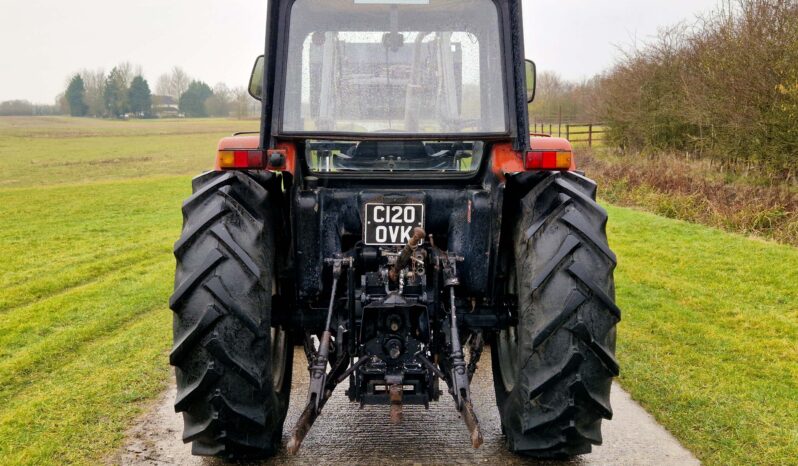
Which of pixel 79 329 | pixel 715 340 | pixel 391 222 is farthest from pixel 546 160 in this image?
pixel 79 329

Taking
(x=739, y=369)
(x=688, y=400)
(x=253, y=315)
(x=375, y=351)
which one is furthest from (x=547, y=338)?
(x=739, y=369)

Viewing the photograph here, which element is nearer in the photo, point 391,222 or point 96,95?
point 391,222

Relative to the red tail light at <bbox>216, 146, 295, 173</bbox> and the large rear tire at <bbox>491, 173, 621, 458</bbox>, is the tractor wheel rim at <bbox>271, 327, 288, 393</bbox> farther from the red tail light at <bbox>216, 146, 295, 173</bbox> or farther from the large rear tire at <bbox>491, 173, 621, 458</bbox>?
the large rear tire at <bbox>491, 173, 621, 458</bbox>

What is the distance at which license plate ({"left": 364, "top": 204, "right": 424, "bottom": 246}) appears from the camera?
4.11 meters

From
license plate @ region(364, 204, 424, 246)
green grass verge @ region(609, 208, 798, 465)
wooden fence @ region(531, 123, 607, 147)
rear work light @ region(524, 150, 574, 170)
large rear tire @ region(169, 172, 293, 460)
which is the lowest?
green grass verge @ region(609, 208, 798, 465)

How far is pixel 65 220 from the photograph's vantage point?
53.3 feet

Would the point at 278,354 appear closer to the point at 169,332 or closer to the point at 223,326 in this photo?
the point at 223,326

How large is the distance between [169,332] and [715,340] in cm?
488

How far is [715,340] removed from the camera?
6891 mm

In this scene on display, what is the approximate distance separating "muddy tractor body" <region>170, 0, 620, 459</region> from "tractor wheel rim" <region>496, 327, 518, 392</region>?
20mm

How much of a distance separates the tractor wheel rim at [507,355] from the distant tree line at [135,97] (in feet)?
282

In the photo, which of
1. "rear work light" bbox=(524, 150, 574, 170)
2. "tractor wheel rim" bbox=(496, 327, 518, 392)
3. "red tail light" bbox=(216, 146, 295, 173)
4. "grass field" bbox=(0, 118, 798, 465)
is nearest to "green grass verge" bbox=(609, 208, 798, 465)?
"grass field" bbox=(0, 118, 798, 465)

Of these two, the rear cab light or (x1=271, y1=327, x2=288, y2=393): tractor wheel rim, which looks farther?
(x1=271, y1=327, x2=288, y2=393): tractor wheel rim

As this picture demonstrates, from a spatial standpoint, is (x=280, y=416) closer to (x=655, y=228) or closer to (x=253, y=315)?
(x=253, y=315)
